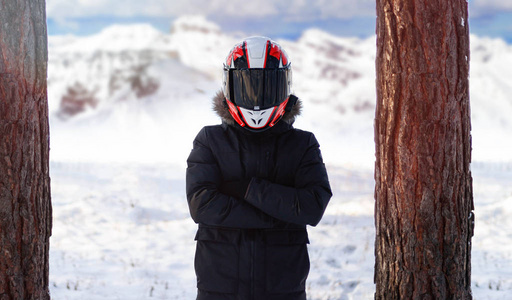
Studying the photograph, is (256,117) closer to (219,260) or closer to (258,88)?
(258,88)

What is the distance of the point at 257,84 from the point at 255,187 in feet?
2.13

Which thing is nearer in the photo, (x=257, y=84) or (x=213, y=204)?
(x=213, y=204)

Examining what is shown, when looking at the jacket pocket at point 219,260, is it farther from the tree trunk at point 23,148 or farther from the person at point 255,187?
the tree trunk at point 23,148

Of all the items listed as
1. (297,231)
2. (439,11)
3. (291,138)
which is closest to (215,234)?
(297,231)

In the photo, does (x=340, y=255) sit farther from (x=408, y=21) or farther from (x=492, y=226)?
(x=408, y=21)

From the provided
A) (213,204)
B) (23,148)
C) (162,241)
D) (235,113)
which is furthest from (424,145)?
(162,241)

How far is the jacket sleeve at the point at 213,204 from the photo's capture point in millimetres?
2904

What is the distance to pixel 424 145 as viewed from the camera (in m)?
4.04

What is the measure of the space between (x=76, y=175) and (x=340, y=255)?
8.36 meters

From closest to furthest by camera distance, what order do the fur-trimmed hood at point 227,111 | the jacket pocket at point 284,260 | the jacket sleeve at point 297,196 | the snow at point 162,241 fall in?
the jacket sleeve at point 297,196 < the jacket pocket at point 284,260 < the fur-trimmed hood at point 227,111 < the snow at point 162,241

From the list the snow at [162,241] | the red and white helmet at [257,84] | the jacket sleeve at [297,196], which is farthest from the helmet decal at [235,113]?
the snow at [162,241]

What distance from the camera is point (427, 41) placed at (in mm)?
4023

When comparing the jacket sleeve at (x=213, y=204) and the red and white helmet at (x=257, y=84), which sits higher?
the red and white helmet at (x=257, y=84)

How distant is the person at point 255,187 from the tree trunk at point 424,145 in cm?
126
